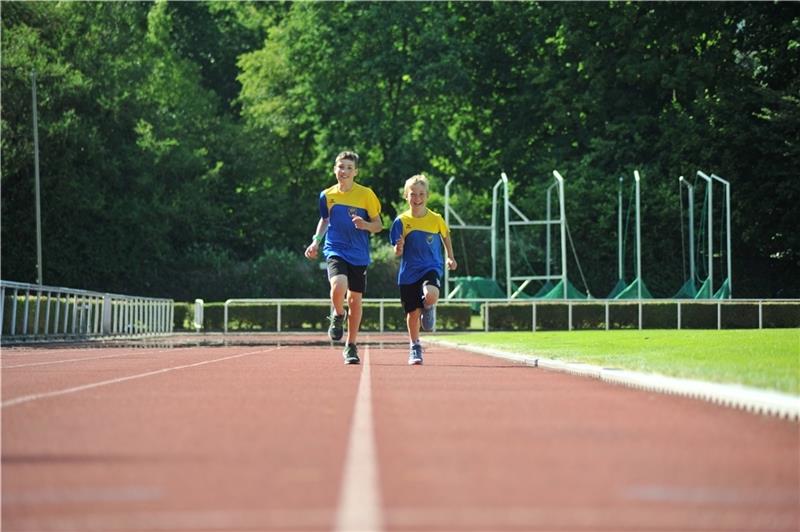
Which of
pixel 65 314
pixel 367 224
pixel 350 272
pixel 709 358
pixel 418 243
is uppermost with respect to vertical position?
pixel 367 224

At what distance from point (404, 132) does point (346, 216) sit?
43651 mm

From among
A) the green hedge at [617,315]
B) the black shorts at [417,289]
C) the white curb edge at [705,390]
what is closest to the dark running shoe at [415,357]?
the black shorts at [417,289]

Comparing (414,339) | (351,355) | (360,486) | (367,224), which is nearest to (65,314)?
(414,339)

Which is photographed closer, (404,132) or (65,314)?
(65,314)

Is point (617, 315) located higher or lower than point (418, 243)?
lower

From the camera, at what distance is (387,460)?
665 centimetres

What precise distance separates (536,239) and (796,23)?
13.2 m

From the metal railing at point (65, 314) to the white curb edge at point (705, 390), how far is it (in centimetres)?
1527

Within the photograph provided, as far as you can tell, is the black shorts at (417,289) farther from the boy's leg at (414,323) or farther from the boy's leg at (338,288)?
the boy's leg at (338,288)

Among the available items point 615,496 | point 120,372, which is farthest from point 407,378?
point 615,496

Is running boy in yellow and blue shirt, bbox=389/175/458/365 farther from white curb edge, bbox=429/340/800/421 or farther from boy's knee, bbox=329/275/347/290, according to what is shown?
white curb edge, bbox=429/340/800/421

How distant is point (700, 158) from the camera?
2188 inches

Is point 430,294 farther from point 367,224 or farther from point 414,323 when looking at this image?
point 367,224

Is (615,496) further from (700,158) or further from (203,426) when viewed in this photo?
(700,158)
